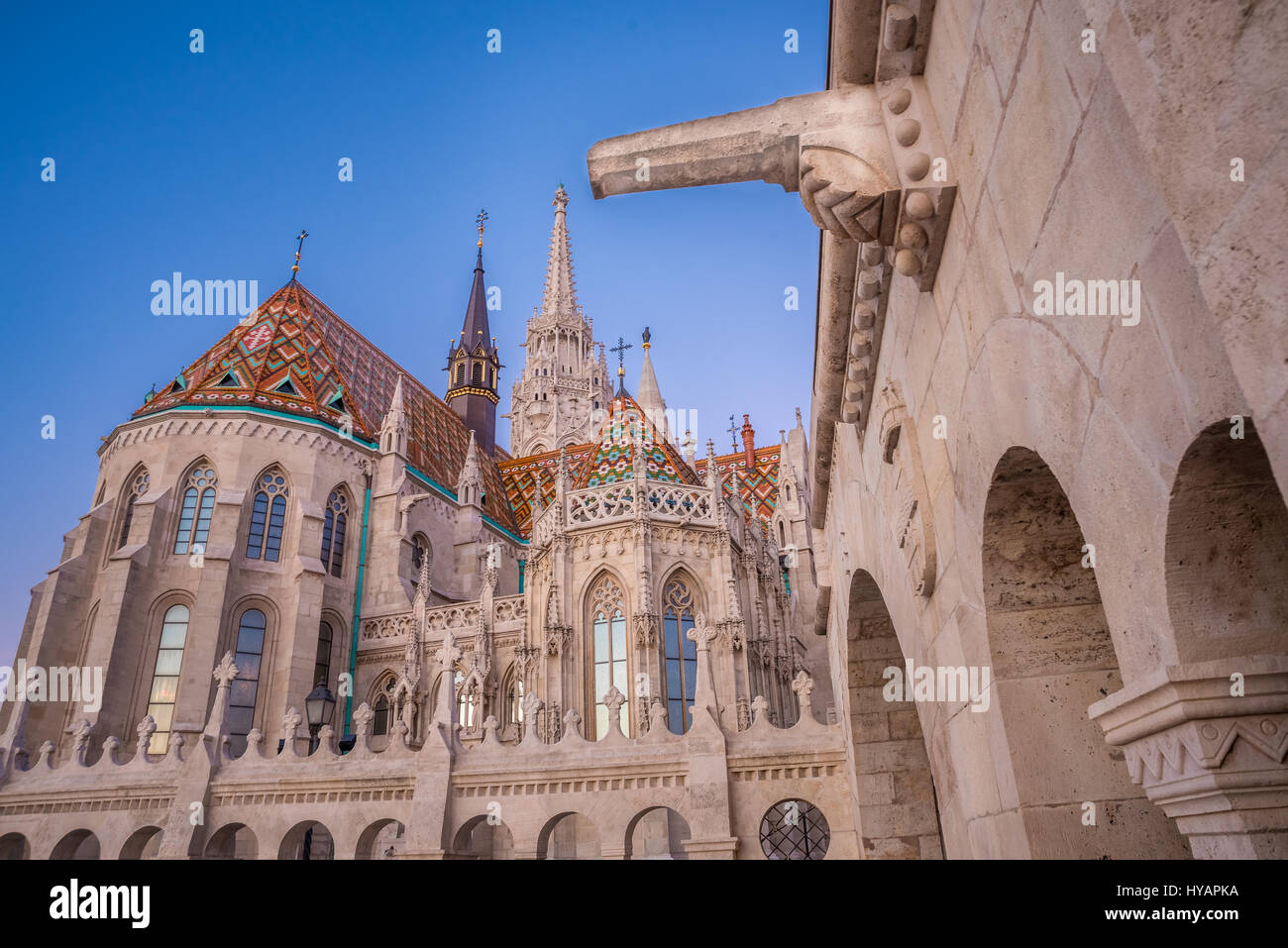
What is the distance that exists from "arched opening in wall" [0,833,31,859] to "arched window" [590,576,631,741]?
1099 cm

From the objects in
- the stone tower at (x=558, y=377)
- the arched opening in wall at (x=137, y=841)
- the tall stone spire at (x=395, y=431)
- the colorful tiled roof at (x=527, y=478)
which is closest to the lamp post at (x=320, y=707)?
the arched opening in wall at (x=137, y=841)

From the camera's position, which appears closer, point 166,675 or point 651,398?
point 166,675

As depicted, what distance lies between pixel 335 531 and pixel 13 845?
11.7 m

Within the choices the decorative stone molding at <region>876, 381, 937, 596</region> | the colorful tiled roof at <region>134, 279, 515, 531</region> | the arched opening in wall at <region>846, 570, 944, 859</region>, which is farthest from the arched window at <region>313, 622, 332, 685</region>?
the decorative stone molding at <region>876, 381, 937, 596</region>

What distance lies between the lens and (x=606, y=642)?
20359 millimetres

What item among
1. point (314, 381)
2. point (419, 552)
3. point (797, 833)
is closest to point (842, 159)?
point (797, 833)

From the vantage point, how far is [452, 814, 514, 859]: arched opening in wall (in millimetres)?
12492

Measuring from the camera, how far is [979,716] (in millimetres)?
3412

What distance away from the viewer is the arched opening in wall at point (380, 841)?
12.8m

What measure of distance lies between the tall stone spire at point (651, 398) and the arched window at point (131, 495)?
24.2 metres

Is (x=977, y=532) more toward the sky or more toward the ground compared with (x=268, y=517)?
more toward the ground

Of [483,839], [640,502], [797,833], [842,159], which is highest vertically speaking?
[640,502]

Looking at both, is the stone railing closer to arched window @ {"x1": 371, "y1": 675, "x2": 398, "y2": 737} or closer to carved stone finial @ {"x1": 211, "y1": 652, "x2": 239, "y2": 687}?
arched window @ {"x1": 371, "y1": 675, "x2": 398, "y2": 737}

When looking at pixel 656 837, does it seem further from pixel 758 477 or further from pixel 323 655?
pixel 758 477
